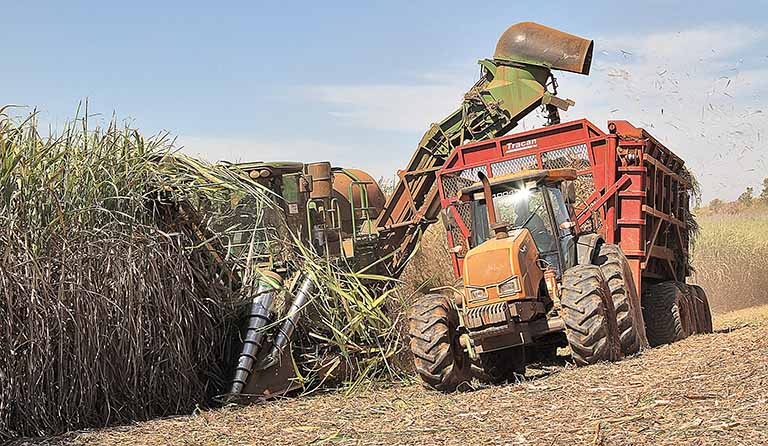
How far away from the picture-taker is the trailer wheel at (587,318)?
819 centimetres

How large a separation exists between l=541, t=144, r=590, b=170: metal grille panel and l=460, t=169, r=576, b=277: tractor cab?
1631mm

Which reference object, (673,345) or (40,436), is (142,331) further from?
(673,345)

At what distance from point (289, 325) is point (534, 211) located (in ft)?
8.83

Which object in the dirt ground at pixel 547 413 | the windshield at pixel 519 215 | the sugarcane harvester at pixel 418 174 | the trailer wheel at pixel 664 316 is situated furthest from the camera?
the trailer wheel at pixel 664 316

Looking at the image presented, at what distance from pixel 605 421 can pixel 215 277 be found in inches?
167

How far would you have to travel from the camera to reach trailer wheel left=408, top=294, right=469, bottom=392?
8391 millimetres

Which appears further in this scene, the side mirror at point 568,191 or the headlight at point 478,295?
the side mirror at point 568,191

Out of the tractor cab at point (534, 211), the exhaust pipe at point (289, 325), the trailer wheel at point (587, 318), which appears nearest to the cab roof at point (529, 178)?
the tractor cab at point (534, 211)

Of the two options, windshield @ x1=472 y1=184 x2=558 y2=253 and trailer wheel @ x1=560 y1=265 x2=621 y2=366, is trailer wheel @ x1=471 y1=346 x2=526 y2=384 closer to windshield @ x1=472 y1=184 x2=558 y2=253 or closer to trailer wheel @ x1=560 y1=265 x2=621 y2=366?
trailer wheel @ x1=560 y1=265 x2=621 y2=366

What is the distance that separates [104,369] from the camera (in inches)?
301

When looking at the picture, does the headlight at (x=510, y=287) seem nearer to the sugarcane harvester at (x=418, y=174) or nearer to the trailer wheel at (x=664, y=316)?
the sugarcane harvester at (x=418, y=174)

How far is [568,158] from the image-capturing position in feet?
36.4

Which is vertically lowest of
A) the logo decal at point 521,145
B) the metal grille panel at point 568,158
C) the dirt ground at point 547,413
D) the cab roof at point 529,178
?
the dirt ground at point 547,413

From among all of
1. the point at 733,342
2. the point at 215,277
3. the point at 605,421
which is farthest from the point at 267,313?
the point at 733,342
